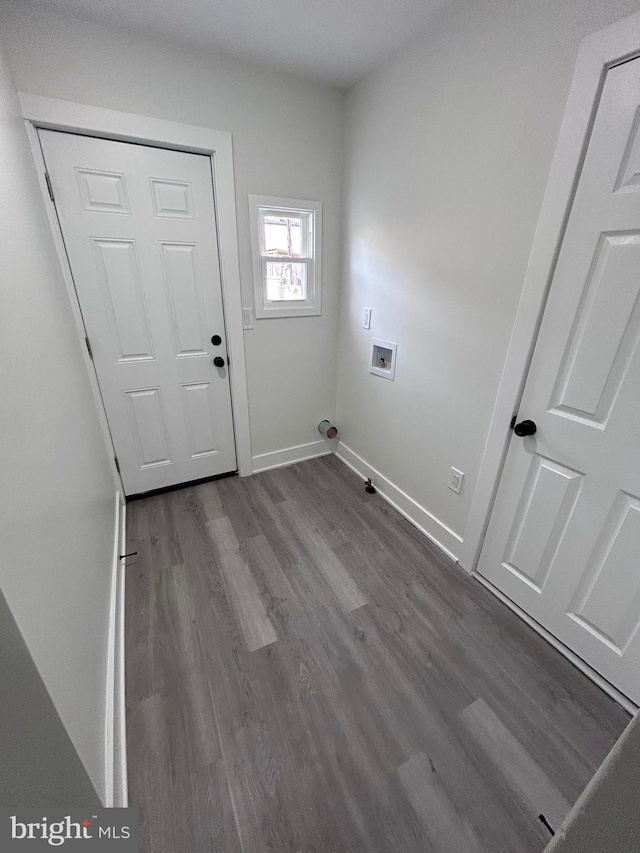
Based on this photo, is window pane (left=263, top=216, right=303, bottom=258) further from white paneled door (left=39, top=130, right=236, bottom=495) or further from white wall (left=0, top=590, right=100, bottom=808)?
white wall (left=0, top=590, right=100, bottom=808)

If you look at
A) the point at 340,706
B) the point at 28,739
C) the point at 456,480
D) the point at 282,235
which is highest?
the point at 282,235

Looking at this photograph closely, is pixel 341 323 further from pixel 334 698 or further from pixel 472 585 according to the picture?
pixel 334 698

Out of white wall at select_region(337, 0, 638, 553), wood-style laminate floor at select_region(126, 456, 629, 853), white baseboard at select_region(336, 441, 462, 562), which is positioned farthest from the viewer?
white baseboard at select_region(336, 441, 462, 562)

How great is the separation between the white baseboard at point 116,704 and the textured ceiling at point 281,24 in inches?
93.8

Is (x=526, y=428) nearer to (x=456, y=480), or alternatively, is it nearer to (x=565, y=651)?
(x=456, y=480)

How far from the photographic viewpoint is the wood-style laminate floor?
958mm

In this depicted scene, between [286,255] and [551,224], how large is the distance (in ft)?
5.03

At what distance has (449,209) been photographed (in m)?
1.54

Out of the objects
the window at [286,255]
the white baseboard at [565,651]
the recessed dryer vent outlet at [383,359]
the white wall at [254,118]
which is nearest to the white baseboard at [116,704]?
the white wall at [254,118]

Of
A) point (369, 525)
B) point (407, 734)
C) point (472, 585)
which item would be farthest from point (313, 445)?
point (407, 734)

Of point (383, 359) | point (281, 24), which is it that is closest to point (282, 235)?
point (281, 24)

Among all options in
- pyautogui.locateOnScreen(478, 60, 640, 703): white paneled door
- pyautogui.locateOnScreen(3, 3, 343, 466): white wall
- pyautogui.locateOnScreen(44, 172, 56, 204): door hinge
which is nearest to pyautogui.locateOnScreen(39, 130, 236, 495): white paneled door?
pyautogui.locateOnScreen(44, 172, 56, 204): door hinge

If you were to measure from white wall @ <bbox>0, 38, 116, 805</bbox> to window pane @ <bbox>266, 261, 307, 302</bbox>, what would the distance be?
1.15 meters

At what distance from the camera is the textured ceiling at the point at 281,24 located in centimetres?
135
